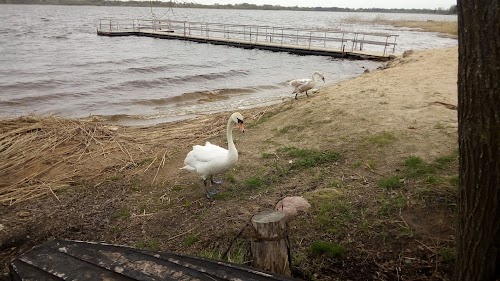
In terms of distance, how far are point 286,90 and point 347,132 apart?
36.6 ft

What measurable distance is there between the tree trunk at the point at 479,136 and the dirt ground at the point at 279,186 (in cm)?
121

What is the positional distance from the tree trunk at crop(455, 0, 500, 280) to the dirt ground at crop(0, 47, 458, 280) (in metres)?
1.21

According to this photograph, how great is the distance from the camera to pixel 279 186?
576 cm

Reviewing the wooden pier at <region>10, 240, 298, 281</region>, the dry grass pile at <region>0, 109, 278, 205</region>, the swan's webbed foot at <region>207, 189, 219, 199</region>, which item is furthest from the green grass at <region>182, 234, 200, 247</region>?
the dry grass pile at <region>0, 109, 278, 205</region>

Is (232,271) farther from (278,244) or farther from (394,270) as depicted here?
(394,270)

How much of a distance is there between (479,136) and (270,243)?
1863 millimetres

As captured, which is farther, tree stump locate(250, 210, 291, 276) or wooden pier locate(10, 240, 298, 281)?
tree stump locate(250, 210, 291, 276)

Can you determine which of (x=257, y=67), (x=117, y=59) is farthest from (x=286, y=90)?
(x=117, y=59)

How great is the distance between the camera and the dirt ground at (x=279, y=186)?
418cm

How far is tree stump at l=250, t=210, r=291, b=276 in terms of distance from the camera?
3418 mm

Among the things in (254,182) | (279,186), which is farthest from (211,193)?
(279,186)

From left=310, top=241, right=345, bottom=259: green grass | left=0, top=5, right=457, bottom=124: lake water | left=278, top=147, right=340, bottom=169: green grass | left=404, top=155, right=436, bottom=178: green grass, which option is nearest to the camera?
left=310, top=241, right=345, bottom=259: green grass

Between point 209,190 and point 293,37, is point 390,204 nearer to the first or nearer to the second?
point 209,190

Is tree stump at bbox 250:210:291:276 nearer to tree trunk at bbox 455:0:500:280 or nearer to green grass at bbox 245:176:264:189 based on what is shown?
tree trunk at bbox 455:0:500:280
